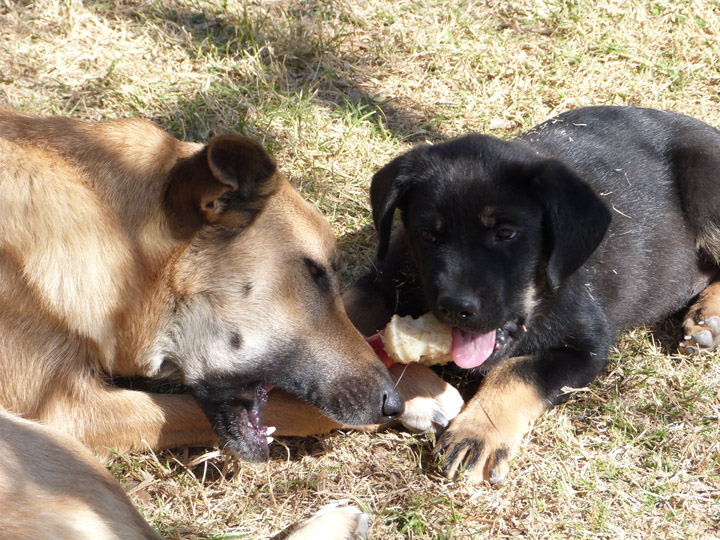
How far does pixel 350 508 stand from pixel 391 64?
146 inches

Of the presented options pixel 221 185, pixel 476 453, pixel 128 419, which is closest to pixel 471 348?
pixel 476 453

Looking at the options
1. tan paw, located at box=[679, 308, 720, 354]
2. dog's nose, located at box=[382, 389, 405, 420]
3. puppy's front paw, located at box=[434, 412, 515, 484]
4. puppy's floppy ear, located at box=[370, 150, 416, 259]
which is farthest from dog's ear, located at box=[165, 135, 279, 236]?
tan paw, located at box=[679, 308, 720, 354]

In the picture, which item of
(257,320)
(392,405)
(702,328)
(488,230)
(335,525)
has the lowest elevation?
(335,525)

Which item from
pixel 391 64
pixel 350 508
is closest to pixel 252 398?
pixel 350 508

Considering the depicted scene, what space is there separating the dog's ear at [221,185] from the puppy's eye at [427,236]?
80cm

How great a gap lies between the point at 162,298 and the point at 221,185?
54cm

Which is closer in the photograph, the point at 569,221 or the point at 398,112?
the point at 569,221

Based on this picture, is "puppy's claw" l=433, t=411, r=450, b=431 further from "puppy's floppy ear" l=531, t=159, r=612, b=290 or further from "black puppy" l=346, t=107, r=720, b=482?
"puppy's floppy ear" l=531, t=159, r=612, b=290

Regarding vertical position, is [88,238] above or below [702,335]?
above

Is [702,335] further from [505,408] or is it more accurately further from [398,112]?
[398,112]

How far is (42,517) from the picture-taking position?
2.27 meters

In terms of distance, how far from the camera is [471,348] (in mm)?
3508

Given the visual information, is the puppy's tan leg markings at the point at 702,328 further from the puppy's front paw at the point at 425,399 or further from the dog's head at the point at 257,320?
the dog's head at the point at 257,320

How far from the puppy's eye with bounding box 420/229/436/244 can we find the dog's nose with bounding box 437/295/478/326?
34cm
